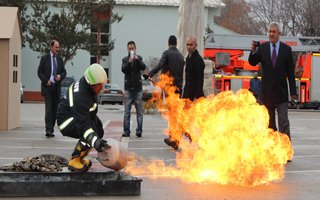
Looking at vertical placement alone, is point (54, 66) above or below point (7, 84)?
above

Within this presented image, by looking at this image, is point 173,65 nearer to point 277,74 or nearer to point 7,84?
point 277,74

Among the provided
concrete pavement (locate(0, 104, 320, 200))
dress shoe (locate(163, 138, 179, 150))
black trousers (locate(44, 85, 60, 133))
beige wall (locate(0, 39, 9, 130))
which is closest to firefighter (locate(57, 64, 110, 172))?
concrete pavement (locate(0, 104, 320, 200))

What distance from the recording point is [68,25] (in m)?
47.5

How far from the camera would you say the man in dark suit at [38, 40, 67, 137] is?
13.2 metres

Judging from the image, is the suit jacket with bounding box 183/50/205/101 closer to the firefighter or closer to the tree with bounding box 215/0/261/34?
the firefighter

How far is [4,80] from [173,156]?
18.1 ft

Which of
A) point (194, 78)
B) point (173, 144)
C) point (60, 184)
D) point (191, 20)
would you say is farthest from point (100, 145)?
point (191, 20)

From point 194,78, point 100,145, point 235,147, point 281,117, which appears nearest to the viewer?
point 100,145

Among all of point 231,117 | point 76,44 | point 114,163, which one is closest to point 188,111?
point 231,117

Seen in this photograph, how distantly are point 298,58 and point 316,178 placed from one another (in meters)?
28.2

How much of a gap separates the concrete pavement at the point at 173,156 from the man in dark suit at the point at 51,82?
452 millimetres

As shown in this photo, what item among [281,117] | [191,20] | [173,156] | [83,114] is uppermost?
[191,20]

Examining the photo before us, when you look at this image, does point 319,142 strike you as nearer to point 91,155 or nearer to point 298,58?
Answer: point 91,155

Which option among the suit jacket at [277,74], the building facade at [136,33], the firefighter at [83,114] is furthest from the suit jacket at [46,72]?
the building facade at [136,33]
